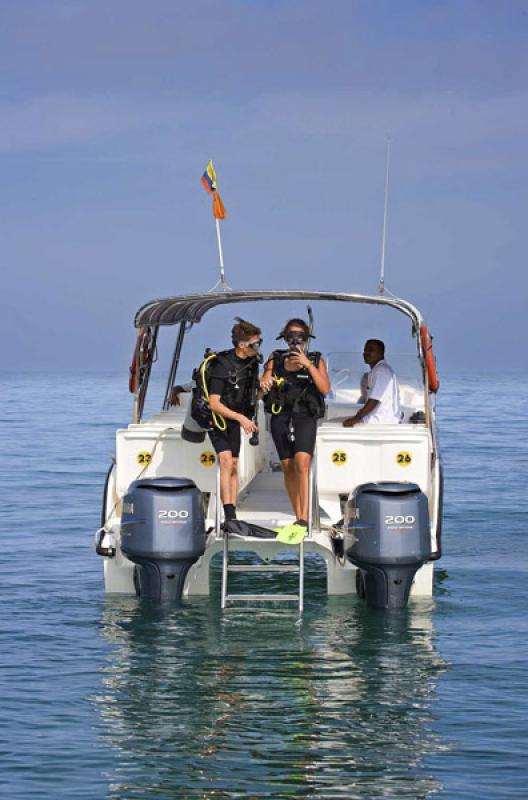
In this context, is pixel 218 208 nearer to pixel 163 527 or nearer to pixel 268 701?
pixel 163 527

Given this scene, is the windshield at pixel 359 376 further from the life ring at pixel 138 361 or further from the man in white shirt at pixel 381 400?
the life ring at pixel 138 361

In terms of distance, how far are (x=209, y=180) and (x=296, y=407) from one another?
2.67m

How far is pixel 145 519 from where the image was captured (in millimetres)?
9188

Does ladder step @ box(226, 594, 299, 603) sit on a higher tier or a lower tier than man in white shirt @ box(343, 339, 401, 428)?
lower

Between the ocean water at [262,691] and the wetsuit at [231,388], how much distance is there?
123 cm

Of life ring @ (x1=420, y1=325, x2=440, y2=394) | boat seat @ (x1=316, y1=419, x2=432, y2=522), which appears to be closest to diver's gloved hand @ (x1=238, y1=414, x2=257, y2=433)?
boat seat @ (x1=316, y1=419, x2=432, y2=522)

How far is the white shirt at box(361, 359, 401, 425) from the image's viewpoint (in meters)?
10.6

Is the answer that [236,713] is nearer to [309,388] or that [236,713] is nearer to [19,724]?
[19,724]

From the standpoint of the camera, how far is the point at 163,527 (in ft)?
30.1

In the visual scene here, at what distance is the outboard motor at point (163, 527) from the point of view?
30.1 feet

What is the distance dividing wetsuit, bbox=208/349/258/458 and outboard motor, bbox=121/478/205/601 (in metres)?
0.40

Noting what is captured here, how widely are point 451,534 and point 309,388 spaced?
602 cm

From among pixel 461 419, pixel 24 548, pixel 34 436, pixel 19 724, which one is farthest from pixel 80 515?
pixel 461 419

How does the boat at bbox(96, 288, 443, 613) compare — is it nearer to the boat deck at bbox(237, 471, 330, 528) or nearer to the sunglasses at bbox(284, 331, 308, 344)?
the boat deck at bbox(237, 471, 330, 528)
